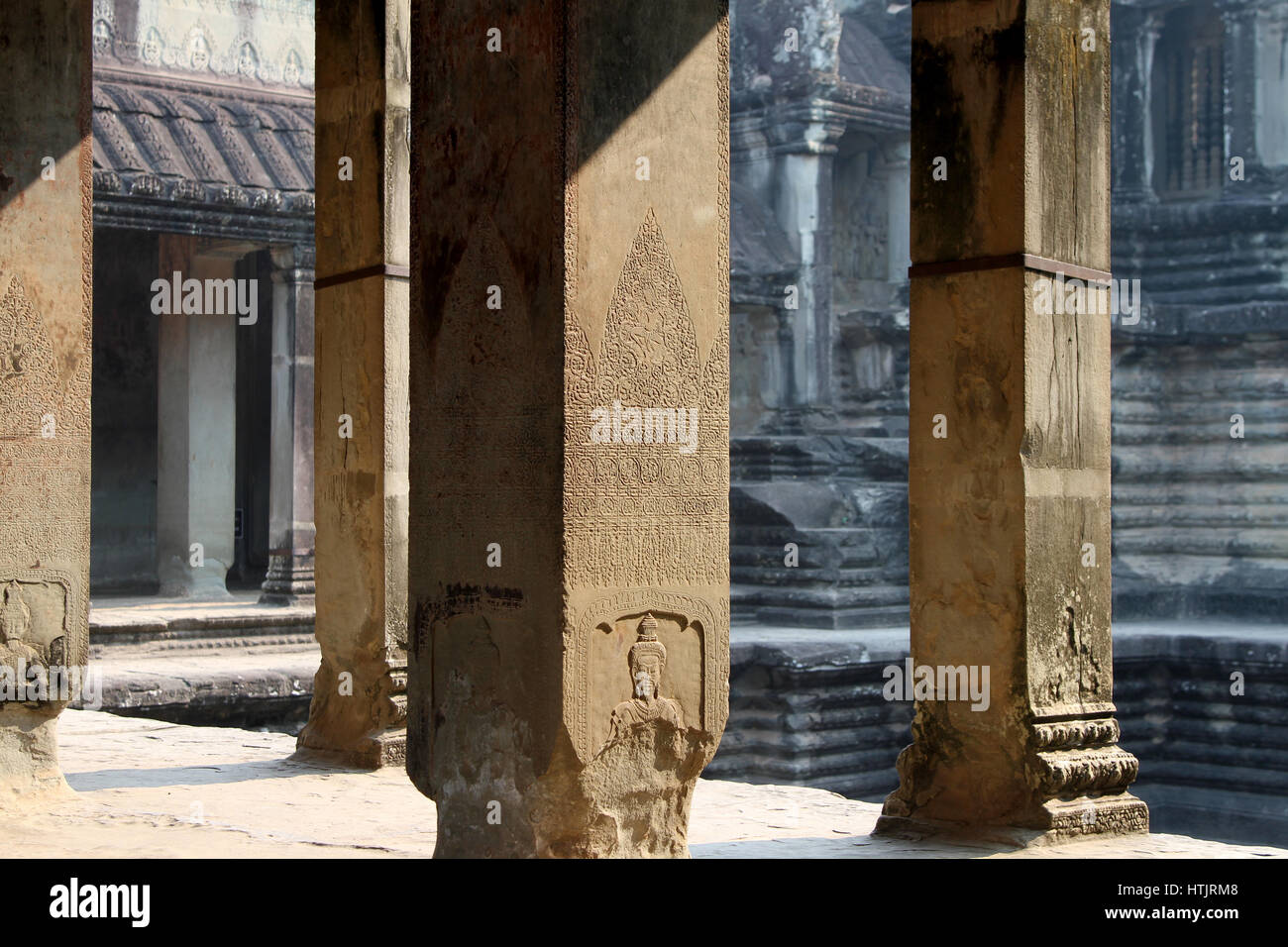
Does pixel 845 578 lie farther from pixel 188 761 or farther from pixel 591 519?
pixel 591 519

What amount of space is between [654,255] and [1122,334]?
1363 cm

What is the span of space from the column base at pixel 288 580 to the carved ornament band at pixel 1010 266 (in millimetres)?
8341

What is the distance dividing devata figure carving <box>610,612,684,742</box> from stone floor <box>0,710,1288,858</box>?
29.9 inches

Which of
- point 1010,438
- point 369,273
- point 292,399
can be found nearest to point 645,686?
point 1010,438

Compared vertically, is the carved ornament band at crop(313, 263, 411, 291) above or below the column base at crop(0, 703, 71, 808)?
above

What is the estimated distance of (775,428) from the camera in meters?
17.8

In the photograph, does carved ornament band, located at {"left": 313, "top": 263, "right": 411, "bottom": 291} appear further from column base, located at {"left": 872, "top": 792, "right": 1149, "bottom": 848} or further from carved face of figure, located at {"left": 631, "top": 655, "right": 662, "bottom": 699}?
column base, located at {"left": 872, "top": 792, "right": 1149, "bottom": 848}

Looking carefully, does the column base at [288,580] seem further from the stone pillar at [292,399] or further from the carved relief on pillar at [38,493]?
the carved relief on pillar at [38,493]

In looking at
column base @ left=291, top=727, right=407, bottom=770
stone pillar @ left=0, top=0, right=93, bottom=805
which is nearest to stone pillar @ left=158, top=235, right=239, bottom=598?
column base @ left=291, top=727, right=407, bottom=770

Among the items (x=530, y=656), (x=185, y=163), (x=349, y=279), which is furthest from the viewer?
(x=185, y=163)

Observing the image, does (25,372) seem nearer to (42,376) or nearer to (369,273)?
(42,376)

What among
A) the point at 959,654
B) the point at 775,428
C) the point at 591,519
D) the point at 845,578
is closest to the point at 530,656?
the point at 591,519

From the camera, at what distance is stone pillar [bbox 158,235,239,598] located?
14180mm
